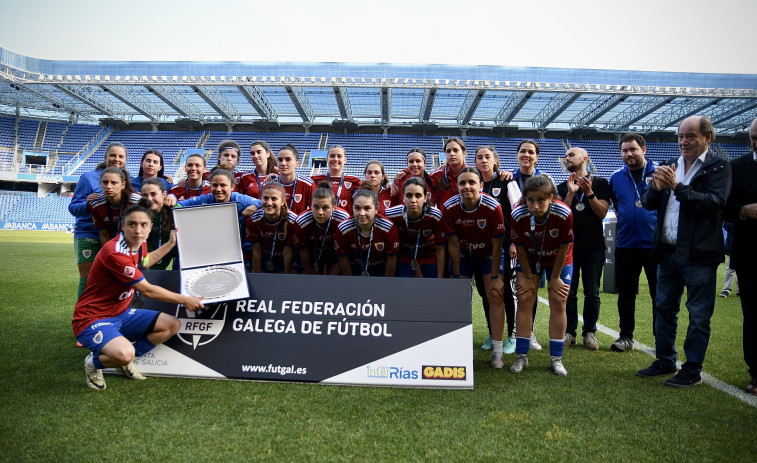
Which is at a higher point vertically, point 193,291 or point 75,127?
point 75,127

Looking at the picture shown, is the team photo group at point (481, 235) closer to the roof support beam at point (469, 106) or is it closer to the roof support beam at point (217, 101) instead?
the roof support beam at point (469, 106)

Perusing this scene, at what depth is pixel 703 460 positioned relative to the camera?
2281 millimetres

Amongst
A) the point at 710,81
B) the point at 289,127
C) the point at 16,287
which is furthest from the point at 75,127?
the point at 710,81

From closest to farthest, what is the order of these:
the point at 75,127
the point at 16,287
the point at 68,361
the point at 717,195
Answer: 1. the point at 717,195
2. the point at 68,361
3. the point at 16,287
4. the point at 75,127

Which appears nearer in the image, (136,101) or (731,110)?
(731,110)

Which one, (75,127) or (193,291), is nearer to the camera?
(193,291)

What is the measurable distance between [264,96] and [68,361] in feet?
89.3

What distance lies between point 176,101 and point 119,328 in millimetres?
30504

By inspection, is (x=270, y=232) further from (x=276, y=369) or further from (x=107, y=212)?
(x=107, y=212)

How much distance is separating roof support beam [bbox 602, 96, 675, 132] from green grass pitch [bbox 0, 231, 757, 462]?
1118 inches

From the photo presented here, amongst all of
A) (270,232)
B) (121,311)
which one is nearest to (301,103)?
(270,232)

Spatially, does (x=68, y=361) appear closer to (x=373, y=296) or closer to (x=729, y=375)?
(x=373, y=296)

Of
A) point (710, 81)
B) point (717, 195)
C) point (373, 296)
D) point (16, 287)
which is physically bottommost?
point (16, 287)

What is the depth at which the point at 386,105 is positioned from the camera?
2975 cm
